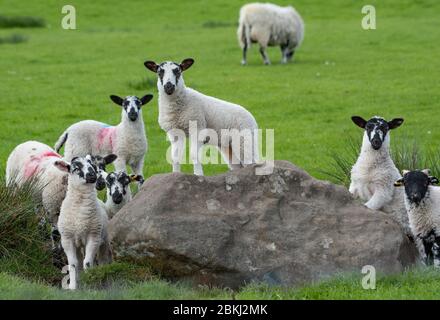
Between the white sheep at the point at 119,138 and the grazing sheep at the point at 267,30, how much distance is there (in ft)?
54.4

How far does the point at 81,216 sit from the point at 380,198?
143 inches

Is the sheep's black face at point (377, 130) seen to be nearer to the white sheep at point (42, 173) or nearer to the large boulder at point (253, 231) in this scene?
the large boulder at point (253, 231)

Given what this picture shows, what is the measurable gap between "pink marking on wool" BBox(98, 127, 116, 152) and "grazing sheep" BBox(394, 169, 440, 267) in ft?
13.7

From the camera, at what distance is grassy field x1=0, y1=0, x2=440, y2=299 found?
1828 centimetres

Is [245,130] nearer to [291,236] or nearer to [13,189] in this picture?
[291,236]

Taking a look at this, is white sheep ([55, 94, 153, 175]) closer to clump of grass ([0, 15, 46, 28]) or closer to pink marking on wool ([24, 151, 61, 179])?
pink marking on wool ([24, 151, 61, 179])

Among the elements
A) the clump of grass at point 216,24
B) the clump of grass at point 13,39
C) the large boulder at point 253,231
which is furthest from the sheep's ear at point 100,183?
the clump of grass at point 216,24

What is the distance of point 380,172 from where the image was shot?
1166 centimetres

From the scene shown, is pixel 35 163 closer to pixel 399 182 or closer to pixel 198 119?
pixel 198 119

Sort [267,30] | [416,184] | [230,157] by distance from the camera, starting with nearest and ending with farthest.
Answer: [416,184], [230,157], [267,30]

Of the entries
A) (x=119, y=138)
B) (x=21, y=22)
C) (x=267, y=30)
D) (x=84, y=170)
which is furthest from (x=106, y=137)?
(x=21, y=22)

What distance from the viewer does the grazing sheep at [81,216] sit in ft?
35.3
